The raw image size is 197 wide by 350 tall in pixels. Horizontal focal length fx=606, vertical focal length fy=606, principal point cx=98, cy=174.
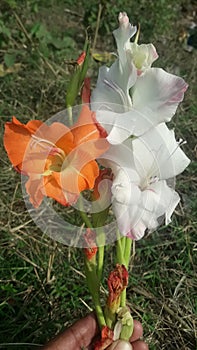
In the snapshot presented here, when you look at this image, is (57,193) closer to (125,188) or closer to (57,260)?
(125,188)

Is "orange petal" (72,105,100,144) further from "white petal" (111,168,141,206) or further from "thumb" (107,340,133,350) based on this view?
"thumb" (107,340,133,350)

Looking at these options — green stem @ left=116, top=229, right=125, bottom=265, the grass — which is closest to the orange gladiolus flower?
green stem @ left=116, top=229, right=125, bottom=265


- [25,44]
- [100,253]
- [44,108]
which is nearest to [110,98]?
[100,253]

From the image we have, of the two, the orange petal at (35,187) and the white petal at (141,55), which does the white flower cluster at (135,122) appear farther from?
the orange petal at (35,187)

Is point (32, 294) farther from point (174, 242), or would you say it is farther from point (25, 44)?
point (25, 44)

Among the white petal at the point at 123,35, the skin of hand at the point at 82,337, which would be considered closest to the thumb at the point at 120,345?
the skin of hand at the point at 82,337

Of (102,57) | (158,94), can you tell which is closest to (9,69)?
(102,57)
